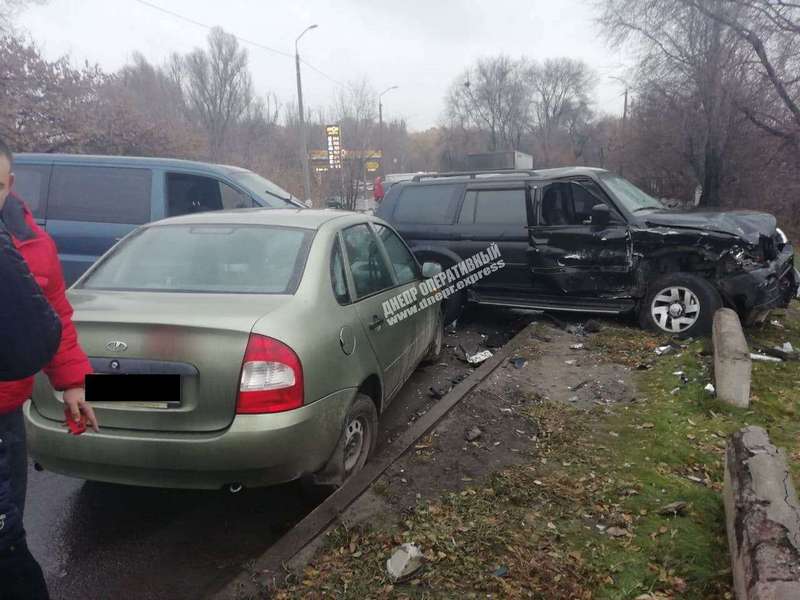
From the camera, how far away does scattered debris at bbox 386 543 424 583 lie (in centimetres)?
241

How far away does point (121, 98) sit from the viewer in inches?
783

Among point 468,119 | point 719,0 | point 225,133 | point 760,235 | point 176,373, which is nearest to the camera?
point 176,373

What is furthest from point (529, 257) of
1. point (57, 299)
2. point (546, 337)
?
point (57, 299)

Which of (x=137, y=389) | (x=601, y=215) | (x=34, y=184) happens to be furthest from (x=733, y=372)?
(x=34, y=184)

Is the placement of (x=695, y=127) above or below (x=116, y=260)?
above

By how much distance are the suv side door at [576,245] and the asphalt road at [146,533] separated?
4.36 meters

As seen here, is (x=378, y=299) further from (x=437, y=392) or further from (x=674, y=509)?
(x=674, y=509)

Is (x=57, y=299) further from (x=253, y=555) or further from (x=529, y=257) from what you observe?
(x=529, y=257)

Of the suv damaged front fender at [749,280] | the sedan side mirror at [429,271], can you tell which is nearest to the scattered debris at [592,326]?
the suv damaged front fender at [749,280]

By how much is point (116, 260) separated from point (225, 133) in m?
41.1

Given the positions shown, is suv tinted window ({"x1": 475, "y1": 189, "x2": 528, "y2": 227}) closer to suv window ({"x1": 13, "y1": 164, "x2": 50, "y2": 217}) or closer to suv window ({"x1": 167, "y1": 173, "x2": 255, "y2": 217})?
suv window ({"x1": 167, "y1": 173, "x2": 255, "y2": 217})

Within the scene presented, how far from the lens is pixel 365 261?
12.8ft

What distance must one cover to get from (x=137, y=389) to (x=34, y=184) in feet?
17.7

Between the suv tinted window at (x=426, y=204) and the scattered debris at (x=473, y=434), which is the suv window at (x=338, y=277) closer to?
the scattered debris at (x=473, y=434)
